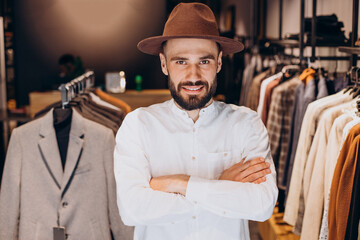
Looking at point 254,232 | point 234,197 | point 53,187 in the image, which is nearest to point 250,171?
point 234,197

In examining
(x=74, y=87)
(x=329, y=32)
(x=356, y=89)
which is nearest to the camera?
(x=356, y=89)

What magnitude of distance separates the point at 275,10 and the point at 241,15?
3.32 m

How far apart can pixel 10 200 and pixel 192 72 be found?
47.0 inches

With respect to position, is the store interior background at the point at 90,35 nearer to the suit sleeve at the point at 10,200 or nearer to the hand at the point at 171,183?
the suit sleeve at the point at 10,200

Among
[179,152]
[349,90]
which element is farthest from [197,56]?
[349,90]

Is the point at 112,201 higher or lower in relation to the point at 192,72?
lower

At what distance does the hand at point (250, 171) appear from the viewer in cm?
178

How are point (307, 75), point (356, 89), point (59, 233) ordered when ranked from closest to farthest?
point (59, 233)
point (356, 89)
point (307, 75)

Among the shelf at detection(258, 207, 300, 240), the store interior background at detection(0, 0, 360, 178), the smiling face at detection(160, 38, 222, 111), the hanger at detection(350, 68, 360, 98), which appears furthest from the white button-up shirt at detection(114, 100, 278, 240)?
the store interior background at detection(0, 0, 360, 178)

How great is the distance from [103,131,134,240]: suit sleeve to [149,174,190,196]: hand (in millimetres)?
604

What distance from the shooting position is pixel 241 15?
34.5 ft

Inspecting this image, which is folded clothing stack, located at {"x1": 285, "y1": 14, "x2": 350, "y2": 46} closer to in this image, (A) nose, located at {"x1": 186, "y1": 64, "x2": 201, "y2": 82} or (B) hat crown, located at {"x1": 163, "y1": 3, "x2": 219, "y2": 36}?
(B) hat crown, located at {"x1": 163, "y1": 3, "x2": 219, "y2": 36}

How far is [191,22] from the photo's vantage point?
184 cm

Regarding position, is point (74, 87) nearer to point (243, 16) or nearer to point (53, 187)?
point (53, 187)
